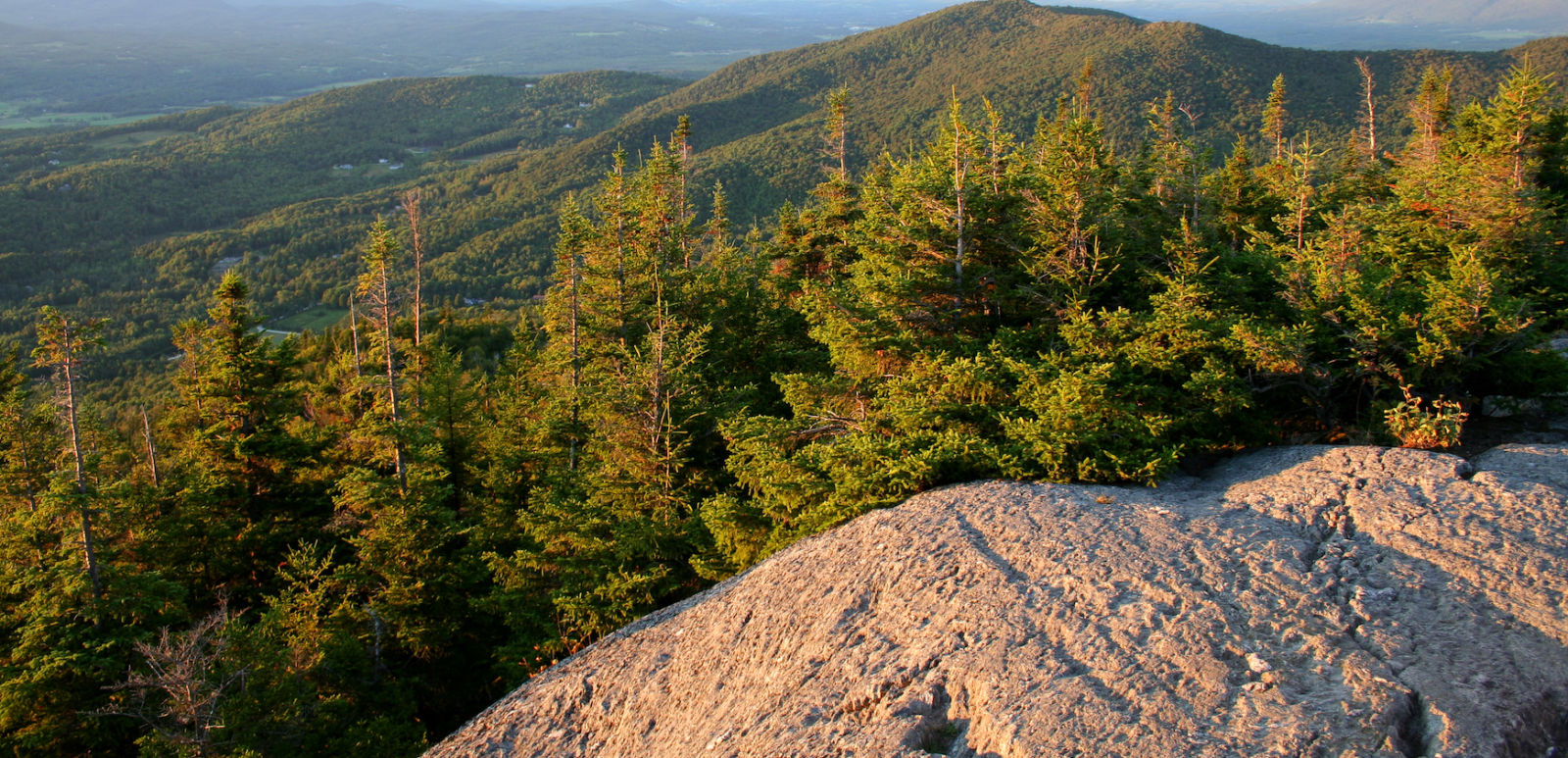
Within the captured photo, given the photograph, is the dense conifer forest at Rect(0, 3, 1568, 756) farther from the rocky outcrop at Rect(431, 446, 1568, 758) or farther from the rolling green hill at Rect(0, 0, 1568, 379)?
the rolling green hill at Rect(0, 0, 1568, 379)

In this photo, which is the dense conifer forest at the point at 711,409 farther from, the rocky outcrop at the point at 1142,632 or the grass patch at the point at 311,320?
the grass patch at the point at 311,320

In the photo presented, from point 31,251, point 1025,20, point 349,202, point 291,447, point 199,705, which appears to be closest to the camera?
point 199,705

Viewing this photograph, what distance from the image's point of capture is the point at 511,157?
586ft

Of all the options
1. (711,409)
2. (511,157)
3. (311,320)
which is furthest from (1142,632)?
(511,157)

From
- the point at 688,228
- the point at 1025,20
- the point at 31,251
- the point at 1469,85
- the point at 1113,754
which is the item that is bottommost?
the point at 31,251

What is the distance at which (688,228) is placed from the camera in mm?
29766

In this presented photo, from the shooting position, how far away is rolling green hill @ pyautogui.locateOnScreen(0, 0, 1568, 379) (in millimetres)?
106812

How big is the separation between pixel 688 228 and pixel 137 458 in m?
29.5

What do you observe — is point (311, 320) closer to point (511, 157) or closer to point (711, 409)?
point (511, 157)

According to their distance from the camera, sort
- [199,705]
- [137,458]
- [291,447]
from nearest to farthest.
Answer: [199,705]
[291,447]
[137,458]

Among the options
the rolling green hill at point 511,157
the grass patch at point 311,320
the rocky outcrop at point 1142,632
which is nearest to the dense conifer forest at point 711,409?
the rocky outcrop at point 1142,632

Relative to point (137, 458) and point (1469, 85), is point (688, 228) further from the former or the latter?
point (1469, 85)

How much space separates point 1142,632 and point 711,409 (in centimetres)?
1332

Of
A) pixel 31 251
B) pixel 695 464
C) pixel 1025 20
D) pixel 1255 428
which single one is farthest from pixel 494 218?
pixel 1255 428
